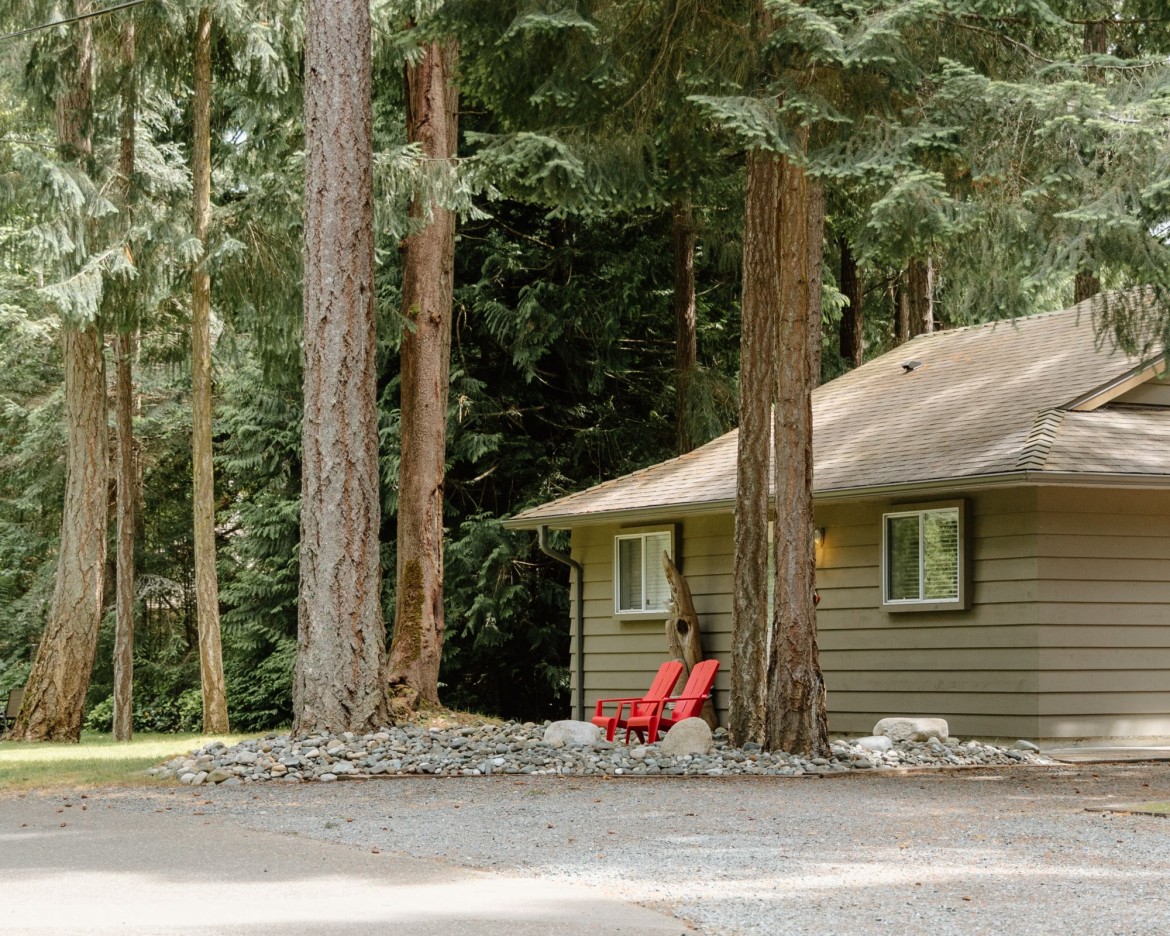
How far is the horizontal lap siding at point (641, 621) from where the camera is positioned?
52.7 feet

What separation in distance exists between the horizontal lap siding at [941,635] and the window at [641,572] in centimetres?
221

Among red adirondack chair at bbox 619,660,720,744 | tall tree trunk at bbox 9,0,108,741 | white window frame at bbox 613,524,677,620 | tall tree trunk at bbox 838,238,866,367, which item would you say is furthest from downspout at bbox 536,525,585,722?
tall tree trunk at bbox 838,238,866,367

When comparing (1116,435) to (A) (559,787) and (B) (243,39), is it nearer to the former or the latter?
(A) (559,787)

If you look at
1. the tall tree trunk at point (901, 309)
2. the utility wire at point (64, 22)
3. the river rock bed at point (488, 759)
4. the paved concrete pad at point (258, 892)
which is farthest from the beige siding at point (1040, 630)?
the tall tree trunk at point (901, 309)

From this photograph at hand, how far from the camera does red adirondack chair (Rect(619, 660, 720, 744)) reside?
506 inches

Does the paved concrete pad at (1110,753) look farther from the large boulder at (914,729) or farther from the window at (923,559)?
the window at (923,559)

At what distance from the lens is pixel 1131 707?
13.3m

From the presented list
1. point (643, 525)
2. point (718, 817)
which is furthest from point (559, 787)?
point (643, 525)

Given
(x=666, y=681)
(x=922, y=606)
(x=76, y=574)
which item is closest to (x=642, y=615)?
(x=666, y=681)

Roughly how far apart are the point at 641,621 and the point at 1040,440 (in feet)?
18.9

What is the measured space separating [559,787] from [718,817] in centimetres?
188

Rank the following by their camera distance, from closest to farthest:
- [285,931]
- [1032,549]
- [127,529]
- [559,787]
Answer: [285,931]
[559,787]
[1032,549]
[127,529]

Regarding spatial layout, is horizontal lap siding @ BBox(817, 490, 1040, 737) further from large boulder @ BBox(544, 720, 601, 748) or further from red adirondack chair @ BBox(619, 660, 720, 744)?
large boulder @ BBox(544, 720, 601, 748)

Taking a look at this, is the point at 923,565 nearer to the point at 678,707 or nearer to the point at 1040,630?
the point at 1040,630
